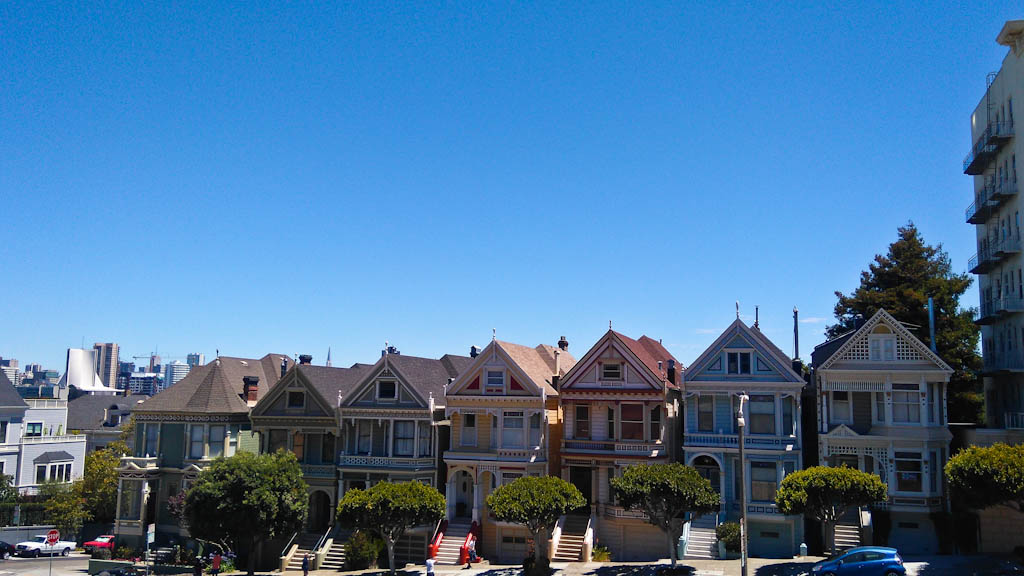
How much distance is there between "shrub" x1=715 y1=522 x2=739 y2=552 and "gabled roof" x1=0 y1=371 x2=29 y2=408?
56634mm

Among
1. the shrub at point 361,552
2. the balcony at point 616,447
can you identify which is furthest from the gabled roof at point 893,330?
the shrub at point 361,552

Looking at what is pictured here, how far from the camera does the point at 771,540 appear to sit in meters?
38.5

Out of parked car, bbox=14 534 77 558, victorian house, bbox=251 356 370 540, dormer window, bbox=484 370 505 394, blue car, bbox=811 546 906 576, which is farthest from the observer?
parked car, bbox=14 534 77 558

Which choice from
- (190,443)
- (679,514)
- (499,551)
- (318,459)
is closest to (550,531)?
(499,551)

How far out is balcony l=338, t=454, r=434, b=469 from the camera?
147 ft

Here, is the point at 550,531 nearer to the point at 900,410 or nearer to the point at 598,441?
the point at 598,441

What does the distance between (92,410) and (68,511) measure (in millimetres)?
32110

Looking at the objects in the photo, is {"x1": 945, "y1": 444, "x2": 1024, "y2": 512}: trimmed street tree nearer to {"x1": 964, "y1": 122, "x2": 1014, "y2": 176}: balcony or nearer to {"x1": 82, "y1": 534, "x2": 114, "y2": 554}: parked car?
{"x1": 964, "y1": 122, "x2": 1014, "y2": 176}: balcony

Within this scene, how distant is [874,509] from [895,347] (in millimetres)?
7597

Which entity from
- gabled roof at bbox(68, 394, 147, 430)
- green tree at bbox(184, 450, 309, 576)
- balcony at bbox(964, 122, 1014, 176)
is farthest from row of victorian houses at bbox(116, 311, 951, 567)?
gabled roof at bbox(68, 394, 147, 430)

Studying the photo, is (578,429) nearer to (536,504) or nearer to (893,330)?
(536,504)

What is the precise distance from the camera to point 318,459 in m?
47.4

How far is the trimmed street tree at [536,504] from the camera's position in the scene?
35688 mm

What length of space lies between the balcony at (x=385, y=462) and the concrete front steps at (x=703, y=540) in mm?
14442
